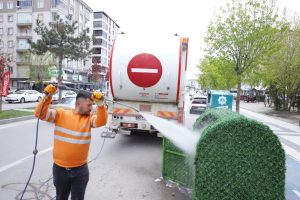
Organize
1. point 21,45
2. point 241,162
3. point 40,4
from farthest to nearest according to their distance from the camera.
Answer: point 21,45 → point 40,4 → point 241,162

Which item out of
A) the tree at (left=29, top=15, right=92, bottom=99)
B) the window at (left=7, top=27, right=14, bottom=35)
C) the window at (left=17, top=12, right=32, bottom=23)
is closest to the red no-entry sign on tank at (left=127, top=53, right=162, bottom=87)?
the tree at (left=29, top=15, right=92, bottom=99)

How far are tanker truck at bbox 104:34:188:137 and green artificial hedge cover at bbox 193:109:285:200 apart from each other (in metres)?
4.14

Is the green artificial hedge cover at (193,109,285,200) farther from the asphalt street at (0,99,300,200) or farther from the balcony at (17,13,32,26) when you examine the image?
the balcony at (17,13,32,26)

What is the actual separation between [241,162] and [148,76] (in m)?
Answer: 4.51

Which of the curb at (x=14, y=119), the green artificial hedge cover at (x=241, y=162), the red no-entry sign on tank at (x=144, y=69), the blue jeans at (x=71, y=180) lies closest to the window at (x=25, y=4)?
the curb at (x=14, y=119)

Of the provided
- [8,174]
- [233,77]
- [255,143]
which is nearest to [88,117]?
[255,143]

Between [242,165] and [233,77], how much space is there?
17172 mm

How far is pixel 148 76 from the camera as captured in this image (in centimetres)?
783

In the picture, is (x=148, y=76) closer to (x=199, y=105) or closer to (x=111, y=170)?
(x=111, y=170)

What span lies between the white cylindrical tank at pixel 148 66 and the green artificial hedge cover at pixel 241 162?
418 centimetres

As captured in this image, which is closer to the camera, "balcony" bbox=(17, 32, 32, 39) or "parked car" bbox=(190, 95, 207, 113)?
"parked car" bbox=(190, 95, 207, 113)

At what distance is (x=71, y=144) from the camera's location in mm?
3369

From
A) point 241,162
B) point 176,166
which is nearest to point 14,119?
point 176,166

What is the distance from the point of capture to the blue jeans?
3.37 metres
